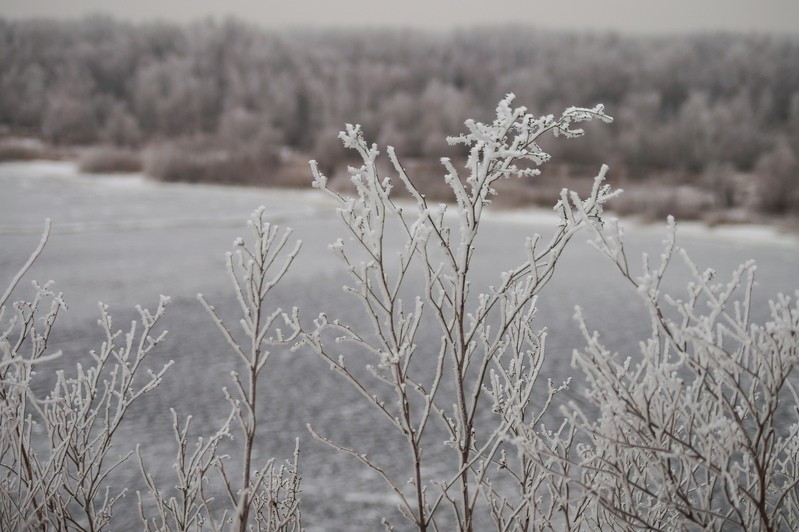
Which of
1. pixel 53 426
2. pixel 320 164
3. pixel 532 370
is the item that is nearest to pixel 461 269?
pixel 532 370

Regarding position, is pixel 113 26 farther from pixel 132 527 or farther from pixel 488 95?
pixel 132 527

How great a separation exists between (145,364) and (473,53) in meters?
38.8

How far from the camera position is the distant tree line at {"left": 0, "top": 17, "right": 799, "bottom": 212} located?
64.1 ft

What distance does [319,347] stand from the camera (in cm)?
155

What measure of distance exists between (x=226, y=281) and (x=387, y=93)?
80.2ft

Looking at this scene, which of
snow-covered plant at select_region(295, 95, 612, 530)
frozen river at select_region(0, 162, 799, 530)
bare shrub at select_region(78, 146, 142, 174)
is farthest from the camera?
bare shrub at select_region(78, 146, 142, 174)

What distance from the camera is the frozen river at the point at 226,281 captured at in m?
3.82

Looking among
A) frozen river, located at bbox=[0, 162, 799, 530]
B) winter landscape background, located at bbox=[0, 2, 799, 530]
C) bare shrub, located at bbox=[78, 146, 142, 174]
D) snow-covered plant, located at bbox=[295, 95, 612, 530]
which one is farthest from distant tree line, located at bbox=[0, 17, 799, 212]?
snow-covered plant, located at bbox=[295, 95, 612, 530]

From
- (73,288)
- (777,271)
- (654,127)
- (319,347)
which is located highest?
(654,127)

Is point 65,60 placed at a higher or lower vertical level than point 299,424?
higher

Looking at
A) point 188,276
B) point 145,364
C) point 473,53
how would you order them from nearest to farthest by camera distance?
point 145,364, point 188,276, point 473,53

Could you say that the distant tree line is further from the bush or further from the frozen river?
the bush

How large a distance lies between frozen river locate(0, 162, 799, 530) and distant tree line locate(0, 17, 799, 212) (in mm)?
3727

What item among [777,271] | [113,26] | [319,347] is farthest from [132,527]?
[113,26]
